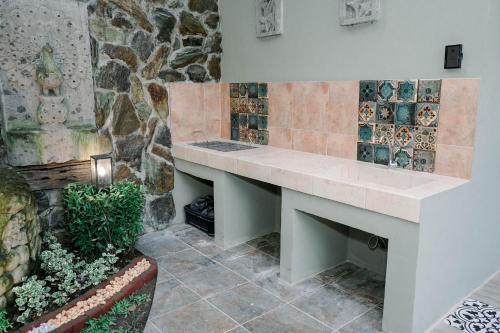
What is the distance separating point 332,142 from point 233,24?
1.60 m

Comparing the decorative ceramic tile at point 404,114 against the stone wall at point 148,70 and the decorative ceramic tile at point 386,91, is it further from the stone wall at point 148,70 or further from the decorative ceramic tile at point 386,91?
the stone wall at point 148,70

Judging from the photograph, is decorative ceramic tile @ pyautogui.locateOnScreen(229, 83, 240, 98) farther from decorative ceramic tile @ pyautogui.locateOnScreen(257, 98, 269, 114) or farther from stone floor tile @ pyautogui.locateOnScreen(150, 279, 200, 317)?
stone floor tile @ pyautogui.locateOnScreen(150, 279, 200, 317)

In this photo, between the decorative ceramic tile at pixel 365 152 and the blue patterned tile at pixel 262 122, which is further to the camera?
the blue patterned tile at pixel 262 122

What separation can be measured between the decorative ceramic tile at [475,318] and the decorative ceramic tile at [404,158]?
36.0 inches

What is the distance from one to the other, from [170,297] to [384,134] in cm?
181

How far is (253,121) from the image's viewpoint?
12.2 feet

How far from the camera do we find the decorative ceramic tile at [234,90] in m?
3.82

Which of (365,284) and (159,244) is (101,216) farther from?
(365,284)

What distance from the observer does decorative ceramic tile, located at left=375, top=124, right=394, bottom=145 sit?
2692 mm

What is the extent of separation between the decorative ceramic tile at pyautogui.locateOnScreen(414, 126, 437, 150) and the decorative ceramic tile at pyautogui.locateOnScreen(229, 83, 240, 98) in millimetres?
1812

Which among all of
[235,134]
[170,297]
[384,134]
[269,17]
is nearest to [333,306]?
[170,297]

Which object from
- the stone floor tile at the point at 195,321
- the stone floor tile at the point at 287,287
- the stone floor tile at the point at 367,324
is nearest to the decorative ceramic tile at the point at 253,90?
the stone floor tile at the point at 287,287

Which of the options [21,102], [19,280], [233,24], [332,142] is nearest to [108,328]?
[19,280]

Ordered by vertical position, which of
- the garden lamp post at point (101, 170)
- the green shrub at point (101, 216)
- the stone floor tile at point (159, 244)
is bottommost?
the stone floor tile at point (159, 244)
